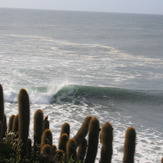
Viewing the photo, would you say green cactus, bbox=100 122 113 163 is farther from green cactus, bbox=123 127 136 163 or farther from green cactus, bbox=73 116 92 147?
green cactus, bbox=73 116 92 147

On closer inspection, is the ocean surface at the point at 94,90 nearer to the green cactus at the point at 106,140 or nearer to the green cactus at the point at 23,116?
the green cactus at the point at 106,140

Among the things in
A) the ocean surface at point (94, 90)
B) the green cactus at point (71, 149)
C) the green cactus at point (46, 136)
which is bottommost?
the green cactus at point (71, 149)

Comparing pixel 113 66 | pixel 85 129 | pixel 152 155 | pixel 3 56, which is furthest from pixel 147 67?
pixel 85 129

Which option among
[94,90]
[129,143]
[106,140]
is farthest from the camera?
[94,90]

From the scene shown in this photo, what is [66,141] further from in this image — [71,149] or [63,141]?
[71,149]

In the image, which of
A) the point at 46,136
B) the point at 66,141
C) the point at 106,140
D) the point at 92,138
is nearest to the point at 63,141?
the point at 66,141

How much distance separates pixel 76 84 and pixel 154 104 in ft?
20.6

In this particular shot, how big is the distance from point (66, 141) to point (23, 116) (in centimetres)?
120

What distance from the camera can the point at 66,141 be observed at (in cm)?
854

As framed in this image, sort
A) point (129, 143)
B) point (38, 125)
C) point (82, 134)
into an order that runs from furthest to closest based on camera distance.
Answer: point (38, 125) → point (82, 134) → point (129, 143)

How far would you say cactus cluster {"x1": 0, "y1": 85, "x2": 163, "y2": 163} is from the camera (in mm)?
7934

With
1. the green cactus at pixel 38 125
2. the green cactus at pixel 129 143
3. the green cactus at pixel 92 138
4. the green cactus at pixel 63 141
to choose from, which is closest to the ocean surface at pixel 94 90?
the green cactus at pixel 92 138

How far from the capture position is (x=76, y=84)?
2614cm

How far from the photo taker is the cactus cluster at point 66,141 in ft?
26.0
